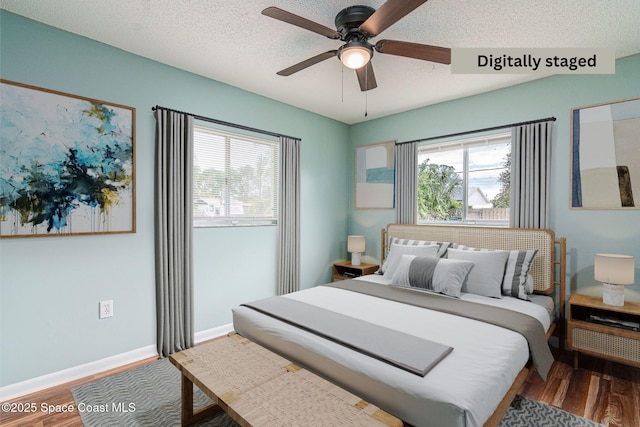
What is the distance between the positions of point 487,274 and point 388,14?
2.20 m

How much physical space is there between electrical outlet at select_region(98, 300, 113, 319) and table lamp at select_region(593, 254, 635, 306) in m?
Answer: 3.99

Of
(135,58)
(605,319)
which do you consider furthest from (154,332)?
(605,319)

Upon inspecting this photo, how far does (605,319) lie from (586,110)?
1.82 meters

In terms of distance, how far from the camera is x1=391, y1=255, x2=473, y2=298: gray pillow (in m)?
2.65

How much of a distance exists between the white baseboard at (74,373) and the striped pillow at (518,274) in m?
3.23

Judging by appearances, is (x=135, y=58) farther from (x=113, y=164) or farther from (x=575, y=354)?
(x=575, y=354)

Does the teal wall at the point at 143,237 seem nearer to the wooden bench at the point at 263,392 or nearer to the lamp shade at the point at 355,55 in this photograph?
the wooden bench at the point at 263,392

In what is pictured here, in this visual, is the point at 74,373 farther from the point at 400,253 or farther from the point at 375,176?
the point at 375,176

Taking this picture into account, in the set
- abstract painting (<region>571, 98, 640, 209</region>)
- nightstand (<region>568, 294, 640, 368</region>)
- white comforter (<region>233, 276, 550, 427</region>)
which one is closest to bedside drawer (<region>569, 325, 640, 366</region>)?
nightstand (<region>568, 294, 640, 368</region>)

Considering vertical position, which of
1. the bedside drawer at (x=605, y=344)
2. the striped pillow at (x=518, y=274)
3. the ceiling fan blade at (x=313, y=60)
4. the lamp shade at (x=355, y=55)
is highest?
the ceiling fan blade at (x=313, y=60)

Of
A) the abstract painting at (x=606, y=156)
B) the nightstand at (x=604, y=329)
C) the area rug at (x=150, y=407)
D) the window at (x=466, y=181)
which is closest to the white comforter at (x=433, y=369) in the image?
the nightstand at (x=604, y=329)

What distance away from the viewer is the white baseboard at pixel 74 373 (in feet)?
7.10

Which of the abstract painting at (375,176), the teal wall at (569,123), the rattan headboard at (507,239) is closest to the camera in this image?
the teal wall at (569,123)

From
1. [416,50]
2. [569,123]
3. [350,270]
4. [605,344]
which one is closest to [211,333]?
[350,270]
